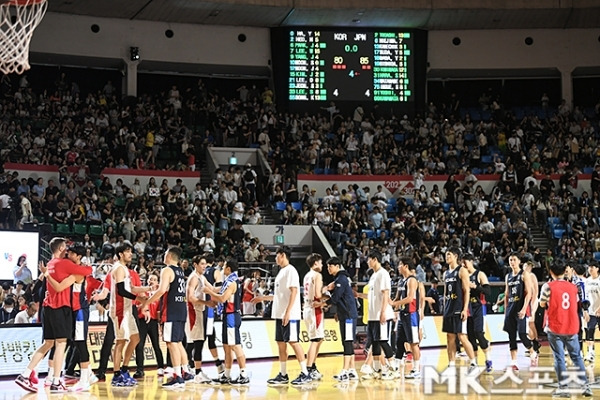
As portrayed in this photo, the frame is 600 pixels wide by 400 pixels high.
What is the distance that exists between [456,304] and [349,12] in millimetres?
19833

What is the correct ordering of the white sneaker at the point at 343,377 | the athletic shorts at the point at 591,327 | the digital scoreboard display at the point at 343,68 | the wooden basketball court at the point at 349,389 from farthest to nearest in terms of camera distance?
the digital scoreboard display at the point at 343,68, the athletic shorts at the point at 591,327, the white sneaker at the point at 343,377, the wooden basketball court at the point at 349,389

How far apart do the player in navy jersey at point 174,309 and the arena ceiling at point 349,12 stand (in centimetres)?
2000

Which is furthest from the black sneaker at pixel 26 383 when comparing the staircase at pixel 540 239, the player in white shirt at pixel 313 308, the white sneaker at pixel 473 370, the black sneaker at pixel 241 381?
the staircase at pixel 540 239

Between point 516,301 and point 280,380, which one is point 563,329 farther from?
point 516,301

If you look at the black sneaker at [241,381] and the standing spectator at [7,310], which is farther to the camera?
the standing spectator at [7,310]

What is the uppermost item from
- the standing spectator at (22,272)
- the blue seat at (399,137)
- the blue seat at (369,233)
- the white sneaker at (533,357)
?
the blue seat at (399,137)

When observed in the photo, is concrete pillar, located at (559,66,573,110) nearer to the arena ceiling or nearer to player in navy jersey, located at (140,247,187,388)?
the arena ceiling

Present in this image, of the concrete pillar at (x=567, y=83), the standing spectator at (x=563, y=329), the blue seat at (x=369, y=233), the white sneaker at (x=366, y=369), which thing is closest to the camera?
the standing spectator at (x=563, y=329)

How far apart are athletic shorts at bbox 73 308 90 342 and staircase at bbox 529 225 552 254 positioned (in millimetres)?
18902

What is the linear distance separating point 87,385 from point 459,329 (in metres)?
5.88

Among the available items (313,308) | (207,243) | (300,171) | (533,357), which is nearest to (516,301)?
(533,357)

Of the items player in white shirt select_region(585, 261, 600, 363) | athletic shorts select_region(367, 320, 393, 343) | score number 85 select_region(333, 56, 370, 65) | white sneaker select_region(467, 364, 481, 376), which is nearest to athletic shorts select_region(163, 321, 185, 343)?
athletic shorts select_region(367, 320, 393, 343)

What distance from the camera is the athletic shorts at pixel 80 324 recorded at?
1321 centimetres

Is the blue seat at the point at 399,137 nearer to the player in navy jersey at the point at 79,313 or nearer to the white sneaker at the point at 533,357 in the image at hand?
the white sneaker at the point at 533,357
